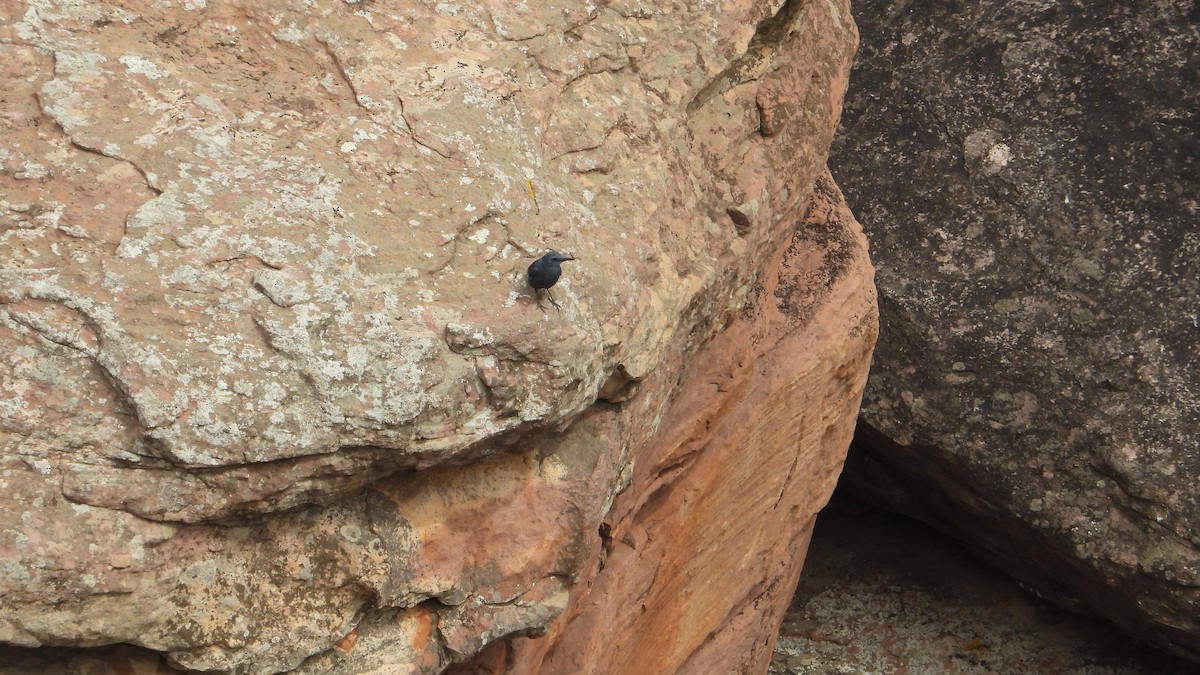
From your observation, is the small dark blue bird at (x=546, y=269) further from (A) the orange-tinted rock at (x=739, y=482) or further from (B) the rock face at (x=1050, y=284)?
(B) the rock face at (x=1050, y=284)

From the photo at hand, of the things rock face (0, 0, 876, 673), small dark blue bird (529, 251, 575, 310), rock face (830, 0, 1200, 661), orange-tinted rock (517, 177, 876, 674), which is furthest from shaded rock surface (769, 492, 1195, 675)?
small dark blue bird (529, 251, 575, 310)

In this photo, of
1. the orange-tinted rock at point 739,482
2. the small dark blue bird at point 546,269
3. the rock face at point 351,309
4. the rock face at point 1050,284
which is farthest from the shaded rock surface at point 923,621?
the small dark blue bird at point 546,269

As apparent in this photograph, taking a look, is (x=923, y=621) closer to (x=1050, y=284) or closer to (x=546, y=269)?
(x=1050, y=284)

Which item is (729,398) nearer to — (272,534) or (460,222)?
(460,222)

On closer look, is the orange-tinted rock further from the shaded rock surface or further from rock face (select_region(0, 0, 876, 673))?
the shaded rock surface

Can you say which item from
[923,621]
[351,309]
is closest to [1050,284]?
[923,621]

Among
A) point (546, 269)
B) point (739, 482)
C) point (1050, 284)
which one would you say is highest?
point (546, 269)

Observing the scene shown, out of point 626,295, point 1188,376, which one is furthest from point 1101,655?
point 626,295
